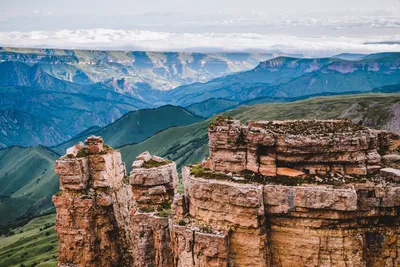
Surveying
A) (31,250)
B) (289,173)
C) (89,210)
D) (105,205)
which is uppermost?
(289,173)

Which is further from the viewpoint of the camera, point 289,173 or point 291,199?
point 289,173

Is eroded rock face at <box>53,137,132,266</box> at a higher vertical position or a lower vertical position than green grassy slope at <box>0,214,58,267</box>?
higher

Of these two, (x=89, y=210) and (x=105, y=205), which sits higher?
(x=105, y=205)

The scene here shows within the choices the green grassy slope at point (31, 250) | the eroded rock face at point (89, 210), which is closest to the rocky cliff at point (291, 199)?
the eroded rock face at point (89, 210)

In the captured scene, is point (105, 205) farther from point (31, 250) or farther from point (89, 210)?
point (31, 250)

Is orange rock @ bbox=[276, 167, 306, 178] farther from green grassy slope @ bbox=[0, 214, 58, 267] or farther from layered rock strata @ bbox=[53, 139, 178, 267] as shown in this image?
green grassy slope @ bbox=[0, 214, 58, 267]

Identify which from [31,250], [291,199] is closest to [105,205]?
[291,199]

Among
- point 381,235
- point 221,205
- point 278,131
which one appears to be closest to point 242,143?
point 278,131

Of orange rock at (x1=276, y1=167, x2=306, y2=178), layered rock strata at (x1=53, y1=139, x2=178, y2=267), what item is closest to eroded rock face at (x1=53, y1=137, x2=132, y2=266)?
layered rock strata at (x1=53, y1=139, x2=178, y2=267)


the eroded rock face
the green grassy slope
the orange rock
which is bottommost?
the green grassy slope

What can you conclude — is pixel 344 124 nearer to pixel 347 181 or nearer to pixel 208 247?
pixel 347 181

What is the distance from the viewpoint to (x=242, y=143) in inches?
1505

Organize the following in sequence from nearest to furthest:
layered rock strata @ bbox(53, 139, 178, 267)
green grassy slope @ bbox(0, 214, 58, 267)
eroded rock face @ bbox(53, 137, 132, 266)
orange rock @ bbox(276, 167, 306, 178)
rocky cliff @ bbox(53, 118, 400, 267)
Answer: rocky cliff @ bbox(53, 118, 400, 267), orange rock @ bbox(276, 167, 306, 178), layered rock strata @ bbox(53, 139, 178, 267), eroded rock face @ bbox(53, 137, 132, 266), green grassy slope @ bbox(0, 214, 58, 267)

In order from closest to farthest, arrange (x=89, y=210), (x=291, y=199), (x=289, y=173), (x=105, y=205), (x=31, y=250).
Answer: (x=291, y=199)
(x=289, y=173)
(x=89, y=210)
(x=105, y=205)
(x=31, y=250)
